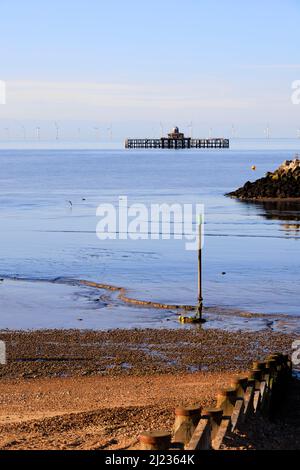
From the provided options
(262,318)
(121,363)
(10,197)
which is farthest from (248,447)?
(10,197)

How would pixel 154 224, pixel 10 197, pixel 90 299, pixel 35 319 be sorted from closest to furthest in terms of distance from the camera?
pixel 35 319 < pixel 90 299 < pixel 154 224 < pixel 10 197

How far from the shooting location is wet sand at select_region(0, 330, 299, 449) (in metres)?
12.6

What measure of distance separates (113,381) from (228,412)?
7.40 metres

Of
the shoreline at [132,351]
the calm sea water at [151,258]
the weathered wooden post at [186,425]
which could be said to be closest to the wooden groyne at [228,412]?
the weathered wooden post at [186,425]

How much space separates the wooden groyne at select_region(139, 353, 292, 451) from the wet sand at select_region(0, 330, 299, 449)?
0.96 ft

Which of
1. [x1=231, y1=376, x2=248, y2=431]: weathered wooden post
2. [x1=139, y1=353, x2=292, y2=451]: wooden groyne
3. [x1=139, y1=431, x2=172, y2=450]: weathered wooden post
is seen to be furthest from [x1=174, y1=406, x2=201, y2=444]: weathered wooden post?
[x1=231, y1=376, x2=248, y2=431]: weathered wooden post

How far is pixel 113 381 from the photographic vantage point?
1844 centimetres

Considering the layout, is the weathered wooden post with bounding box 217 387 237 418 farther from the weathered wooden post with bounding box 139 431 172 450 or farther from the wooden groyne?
the weathered wooden post with bounding box 139 431 172 450

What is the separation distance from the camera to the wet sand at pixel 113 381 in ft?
41.5

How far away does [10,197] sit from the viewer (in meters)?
87.2

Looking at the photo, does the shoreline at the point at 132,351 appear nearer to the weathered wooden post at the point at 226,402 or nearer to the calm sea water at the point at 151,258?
the calm sea water at the point at 151,258

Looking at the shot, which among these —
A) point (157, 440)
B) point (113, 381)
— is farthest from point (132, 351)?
point (157, 440)

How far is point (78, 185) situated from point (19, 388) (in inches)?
3485
